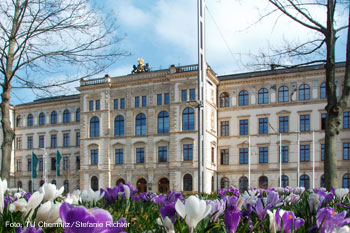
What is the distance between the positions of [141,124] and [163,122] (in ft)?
8.07

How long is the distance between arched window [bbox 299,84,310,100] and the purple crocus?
3719 cm

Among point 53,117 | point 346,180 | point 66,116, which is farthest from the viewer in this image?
point 53,117

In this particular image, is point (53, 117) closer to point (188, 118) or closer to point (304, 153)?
point (188, 118)

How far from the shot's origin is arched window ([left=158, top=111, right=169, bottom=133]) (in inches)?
1523

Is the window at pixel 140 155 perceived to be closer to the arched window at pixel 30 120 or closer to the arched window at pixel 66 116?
the arched window at pixel 66 116

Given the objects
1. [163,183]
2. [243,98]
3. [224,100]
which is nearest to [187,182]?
[163,183]

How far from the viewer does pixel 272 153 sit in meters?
37.2

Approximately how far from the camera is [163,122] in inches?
1531

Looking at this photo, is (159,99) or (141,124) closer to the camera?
(159,99)

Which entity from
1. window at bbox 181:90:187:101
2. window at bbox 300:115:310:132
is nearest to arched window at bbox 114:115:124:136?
window at bbox 181:90:187:101

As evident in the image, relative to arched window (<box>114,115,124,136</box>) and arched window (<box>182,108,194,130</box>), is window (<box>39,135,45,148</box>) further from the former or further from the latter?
arched window (<box>182,108,194,130</box>)

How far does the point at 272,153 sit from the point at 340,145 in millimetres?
5839

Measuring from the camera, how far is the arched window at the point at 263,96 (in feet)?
125

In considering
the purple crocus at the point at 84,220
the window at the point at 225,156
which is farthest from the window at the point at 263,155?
the purple crocus at the point at 84,220
